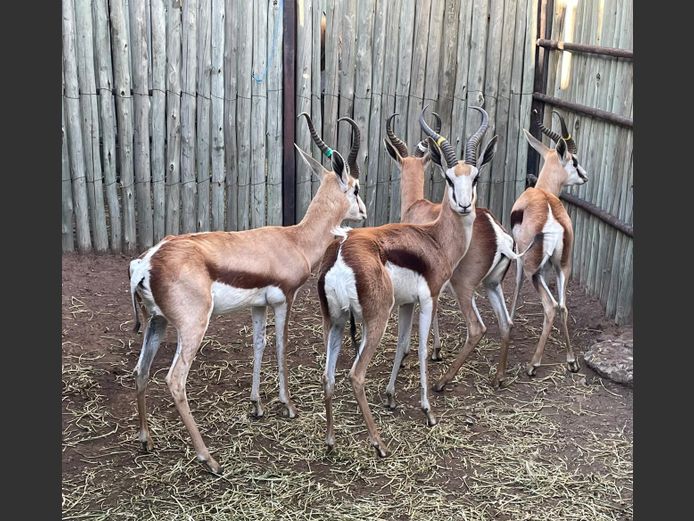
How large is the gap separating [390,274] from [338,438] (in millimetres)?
1257

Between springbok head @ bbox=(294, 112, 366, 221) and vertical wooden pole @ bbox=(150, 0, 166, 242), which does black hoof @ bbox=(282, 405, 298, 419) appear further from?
vertical wooden pole @ bbox=(150, 0, 166, 242)

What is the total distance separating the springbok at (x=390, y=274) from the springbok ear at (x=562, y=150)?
1.74 m

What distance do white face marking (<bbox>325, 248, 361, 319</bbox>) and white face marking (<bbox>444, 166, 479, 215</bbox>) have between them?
3.67 feet

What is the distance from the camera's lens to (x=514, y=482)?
559 centimetres

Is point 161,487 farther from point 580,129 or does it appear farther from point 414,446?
point 580,129

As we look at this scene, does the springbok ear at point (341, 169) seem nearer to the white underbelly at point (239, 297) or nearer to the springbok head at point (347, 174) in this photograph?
the springbok head at point (347, 174)

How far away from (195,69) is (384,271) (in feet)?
14.3

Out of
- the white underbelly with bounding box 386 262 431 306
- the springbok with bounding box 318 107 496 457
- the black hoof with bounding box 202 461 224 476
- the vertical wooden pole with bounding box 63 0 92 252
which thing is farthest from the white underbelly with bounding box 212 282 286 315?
the vertical wooden pole with bounding box 63 0 92 252

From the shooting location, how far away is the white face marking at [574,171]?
27.1 ft

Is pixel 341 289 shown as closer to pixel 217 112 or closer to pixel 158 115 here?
pixel 217 112

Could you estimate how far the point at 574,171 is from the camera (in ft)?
27.2

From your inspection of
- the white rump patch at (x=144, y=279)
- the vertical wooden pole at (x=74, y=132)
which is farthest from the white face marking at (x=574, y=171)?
the vertical wooden pole at (x=74, y=132)

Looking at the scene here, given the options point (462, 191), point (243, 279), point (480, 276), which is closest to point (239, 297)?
point (243, 279)

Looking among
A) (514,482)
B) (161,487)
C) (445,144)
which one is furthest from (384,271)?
(161,487)
